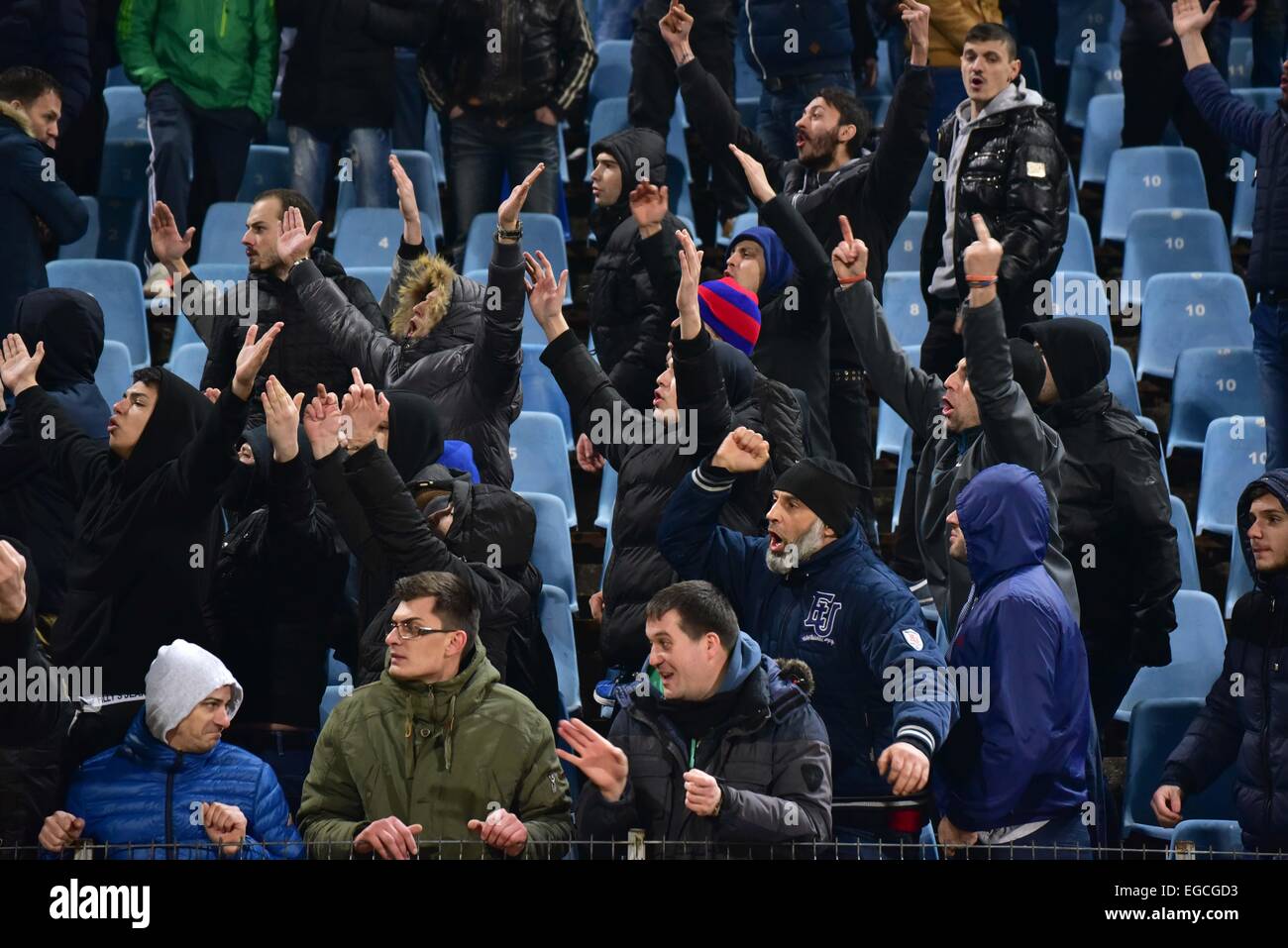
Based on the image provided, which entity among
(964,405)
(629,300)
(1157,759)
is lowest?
(1157,759)

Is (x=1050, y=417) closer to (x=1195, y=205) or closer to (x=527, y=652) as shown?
(x=527, y=652)

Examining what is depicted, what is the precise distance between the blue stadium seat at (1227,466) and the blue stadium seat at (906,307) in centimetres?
125

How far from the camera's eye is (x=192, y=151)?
27.9ft

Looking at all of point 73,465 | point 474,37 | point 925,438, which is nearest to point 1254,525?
point 925,438

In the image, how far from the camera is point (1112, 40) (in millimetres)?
10211

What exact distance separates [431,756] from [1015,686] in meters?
1.43

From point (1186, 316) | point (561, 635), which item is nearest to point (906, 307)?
point (1186, 316)

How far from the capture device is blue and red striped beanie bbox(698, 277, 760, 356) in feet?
21.0

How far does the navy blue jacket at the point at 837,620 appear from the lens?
16.7 ft

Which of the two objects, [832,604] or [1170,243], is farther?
[1170,243]

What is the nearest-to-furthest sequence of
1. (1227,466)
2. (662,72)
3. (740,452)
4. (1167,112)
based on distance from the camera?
(740,452) < (1227,466) < (662,72) < (1167,112)

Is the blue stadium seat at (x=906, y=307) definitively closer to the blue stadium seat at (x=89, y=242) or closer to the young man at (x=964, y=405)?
the young man at (x=964, y=405)

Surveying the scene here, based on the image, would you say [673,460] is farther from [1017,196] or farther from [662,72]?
[662,72]

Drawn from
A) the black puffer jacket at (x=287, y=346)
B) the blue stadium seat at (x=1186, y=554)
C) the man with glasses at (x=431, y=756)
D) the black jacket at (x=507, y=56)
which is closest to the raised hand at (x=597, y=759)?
the man with glasses at (x=431, y=756)
